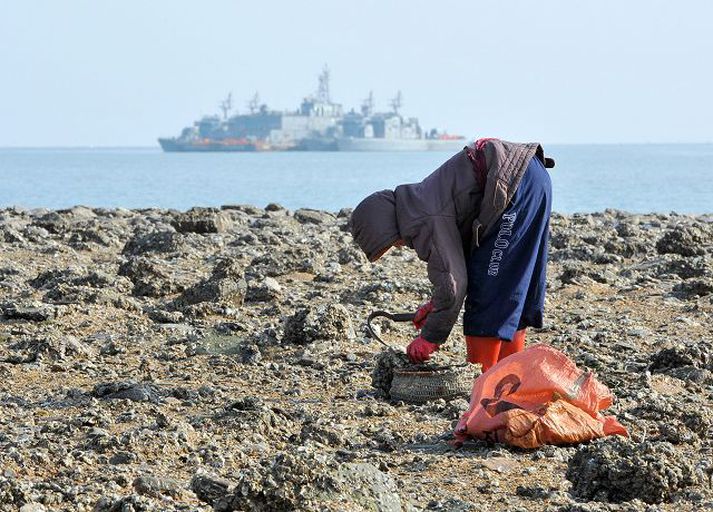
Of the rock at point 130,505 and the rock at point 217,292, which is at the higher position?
the rock at point 130,505

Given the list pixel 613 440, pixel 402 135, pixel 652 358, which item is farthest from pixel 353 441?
pixel 402 135

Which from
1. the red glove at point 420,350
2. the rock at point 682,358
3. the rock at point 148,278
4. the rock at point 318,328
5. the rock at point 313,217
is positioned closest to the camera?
the red glove at point 420,350

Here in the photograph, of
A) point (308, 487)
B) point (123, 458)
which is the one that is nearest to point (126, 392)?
point (123, 458)

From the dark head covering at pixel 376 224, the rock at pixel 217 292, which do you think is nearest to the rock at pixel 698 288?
the rock at pixel 217 292

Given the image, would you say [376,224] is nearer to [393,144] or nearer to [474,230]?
[474,230]

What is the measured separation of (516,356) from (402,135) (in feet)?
550

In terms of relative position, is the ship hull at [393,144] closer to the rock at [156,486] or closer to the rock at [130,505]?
the rock at [156,486]

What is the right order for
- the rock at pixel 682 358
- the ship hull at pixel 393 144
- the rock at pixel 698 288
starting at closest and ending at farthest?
the rock at pixel 682 358 → the rock at pixel 698 288 → the ship hull at pixel 393 144

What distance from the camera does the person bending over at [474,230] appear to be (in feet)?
22.3

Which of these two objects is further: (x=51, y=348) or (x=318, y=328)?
(x=318, y=328)

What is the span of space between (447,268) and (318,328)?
253 cm

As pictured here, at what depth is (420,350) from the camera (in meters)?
7.23

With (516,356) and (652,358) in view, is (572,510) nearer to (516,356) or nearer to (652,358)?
(516,356)

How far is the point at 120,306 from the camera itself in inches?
429
